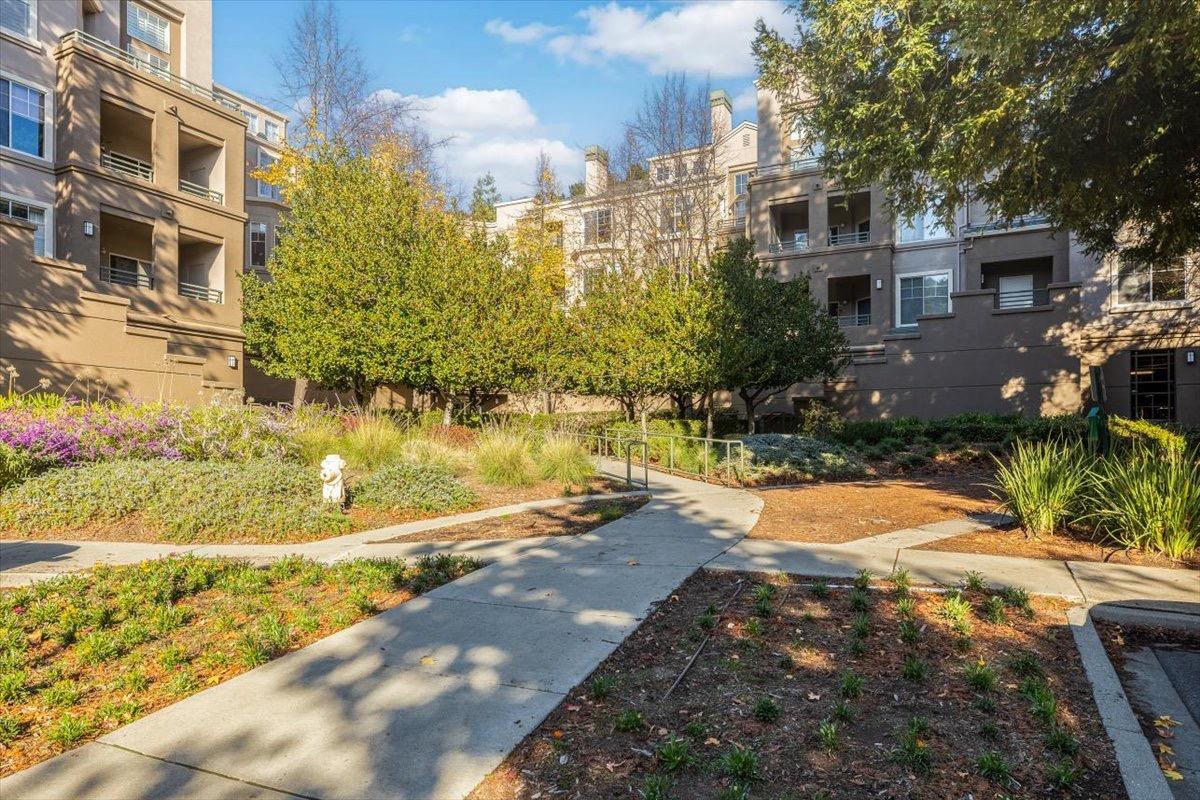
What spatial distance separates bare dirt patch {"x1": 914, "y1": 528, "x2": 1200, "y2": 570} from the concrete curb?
7.87ft

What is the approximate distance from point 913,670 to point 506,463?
8.86 metres

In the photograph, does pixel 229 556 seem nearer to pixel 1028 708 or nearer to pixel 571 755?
pixel 571 755

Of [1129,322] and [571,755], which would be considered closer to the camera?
[571,755]

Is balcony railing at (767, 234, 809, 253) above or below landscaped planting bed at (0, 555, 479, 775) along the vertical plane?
above

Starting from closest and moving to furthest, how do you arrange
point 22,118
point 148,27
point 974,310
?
1. point 22,118
2. point 974,310
3. point 148,27

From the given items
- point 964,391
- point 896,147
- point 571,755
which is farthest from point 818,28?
point 964,391

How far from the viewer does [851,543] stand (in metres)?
7.68

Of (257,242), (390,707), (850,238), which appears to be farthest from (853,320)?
(257,242)

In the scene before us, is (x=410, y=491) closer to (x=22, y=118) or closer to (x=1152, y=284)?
(x=22, y=118)

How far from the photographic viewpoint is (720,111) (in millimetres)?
34781

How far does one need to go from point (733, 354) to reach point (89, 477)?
15.0 metres

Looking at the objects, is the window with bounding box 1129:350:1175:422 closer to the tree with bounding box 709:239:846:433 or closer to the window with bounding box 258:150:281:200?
the tree with bounding box 709:239:846:433

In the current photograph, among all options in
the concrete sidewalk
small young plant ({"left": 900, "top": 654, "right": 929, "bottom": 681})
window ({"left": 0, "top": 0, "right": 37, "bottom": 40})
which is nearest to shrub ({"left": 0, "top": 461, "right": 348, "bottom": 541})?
the concrete sidewalk

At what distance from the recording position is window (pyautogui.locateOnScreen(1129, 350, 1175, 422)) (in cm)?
2152
